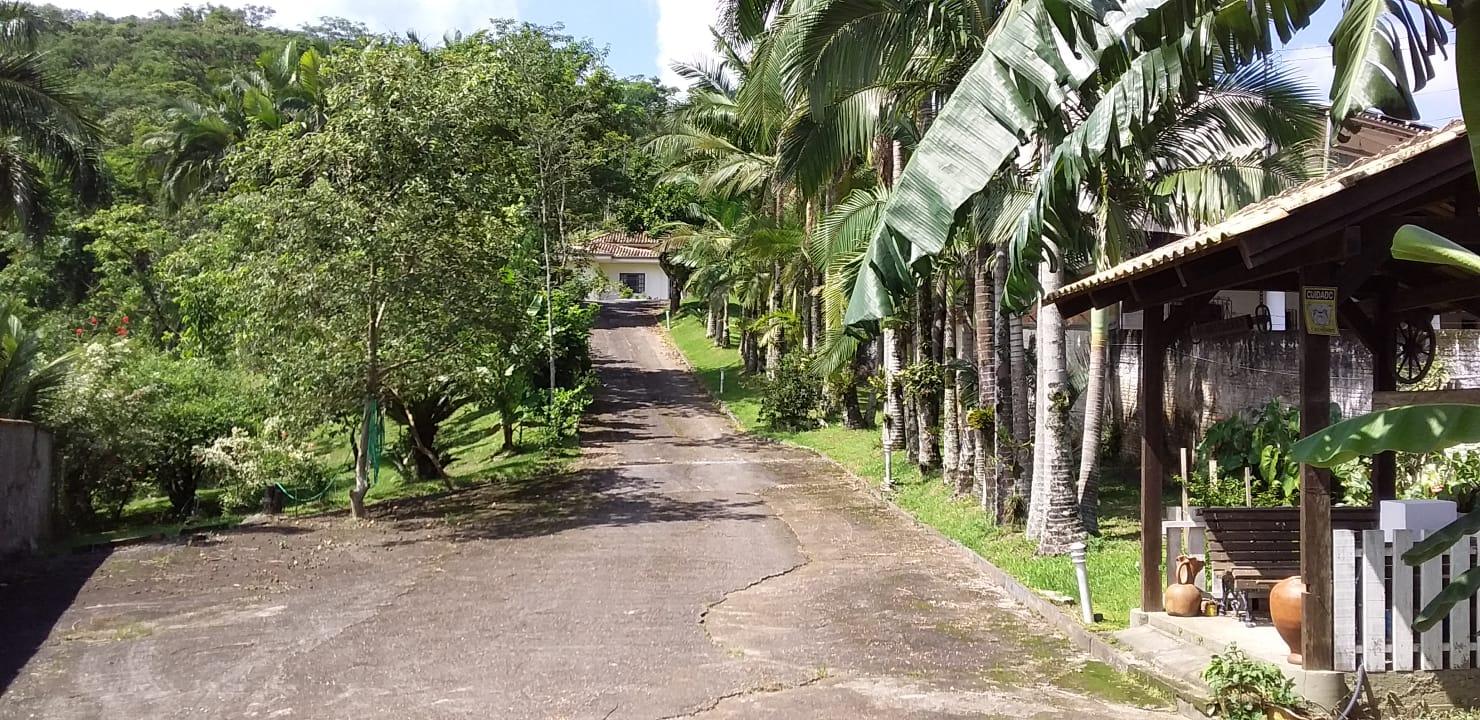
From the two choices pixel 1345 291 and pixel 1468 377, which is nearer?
pixel 1345 291

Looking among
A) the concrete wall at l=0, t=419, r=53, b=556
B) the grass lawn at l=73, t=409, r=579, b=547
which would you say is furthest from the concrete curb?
the concrete wall at l=0, t=419, r=53, b=556

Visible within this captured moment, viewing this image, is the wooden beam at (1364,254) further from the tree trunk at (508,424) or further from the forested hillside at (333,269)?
the tree trunk at (508,424)

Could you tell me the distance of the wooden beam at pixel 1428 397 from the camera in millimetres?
6207

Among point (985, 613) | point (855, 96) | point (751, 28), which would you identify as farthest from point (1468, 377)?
point (751, 28)

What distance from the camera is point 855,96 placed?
1487cm

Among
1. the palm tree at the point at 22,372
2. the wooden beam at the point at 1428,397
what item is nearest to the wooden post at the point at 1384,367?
the wooden beam at the point at 1428,397

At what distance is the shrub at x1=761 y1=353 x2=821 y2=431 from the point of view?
29.3 metres

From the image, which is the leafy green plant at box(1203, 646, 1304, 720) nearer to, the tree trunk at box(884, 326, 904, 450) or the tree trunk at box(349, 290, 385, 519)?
the tree trunk at box(349, 290, 385, 519)

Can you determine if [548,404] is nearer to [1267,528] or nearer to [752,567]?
[752,567]

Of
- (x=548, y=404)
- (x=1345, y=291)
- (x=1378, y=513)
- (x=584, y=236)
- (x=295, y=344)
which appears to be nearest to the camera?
(x=1345, y=291)

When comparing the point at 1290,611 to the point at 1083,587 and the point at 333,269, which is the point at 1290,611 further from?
the point at 333,269

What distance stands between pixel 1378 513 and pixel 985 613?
353 centimetres

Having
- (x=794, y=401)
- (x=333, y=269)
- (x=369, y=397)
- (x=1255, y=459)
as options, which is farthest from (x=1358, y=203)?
(x=794, y=401)

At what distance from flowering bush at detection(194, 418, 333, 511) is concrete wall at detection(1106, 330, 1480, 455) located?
13153mm
